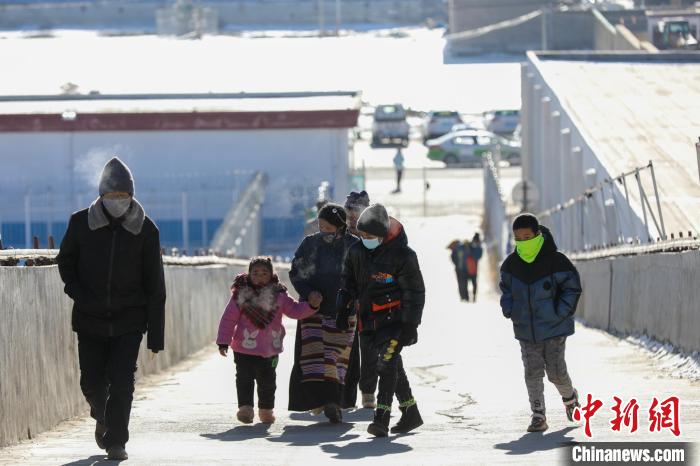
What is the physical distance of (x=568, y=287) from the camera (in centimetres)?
1113

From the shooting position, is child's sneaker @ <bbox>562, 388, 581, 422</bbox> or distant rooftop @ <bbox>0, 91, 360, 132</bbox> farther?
distant rooftop @ <bbox>0, 91, 360, 132</bbox>

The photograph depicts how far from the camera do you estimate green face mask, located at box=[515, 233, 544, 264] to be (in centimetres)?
1112

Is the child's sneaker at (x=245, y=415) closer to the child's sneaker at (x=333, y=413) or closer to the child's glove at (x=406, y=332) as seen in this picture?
the child's sneaker at (x=333, y=413)

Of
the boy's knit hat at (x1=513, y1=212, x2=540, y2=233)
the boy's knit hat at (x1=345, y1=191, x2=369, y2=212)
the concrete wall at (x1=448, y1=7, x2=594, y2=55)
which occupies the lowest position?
the boy's knit hat at (x1=513, y1=212, x2=540, y2=233)

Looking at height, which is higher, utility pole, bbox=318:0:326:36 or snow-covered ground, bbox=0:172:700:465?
utility pole, bbox=318:0:326:36

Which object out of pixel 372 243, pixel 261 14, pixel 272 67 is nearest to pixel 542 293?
pixel 372 243

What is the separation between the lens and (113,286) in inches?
399

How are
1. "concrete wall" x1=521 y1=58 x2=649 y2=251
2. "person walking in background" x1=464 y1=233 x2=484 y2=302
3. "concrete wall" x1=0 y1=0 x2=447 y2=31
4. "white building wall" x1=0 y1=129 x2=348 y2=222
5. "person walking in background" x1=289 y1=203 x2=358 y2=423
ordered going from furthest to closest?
1. "concrete wall" x1=0 y1=0 x2=447 y2=31
2. "white building wall" x1=0 y1=129 x2=348 y2=222
3. "person walking in background" x1=464 y1=233 x2=484 y2=302
4. "concrete wall" x1=521 y1=58 x2=649 y2=251
5. "person walking in background" x1=289 y1=203 x2=358 y2=423

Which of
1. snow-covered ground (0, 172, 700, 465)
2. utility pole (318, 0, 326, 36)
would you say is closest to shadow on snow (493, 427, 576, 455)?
snow-covered ground (0, 172, 700, 465)

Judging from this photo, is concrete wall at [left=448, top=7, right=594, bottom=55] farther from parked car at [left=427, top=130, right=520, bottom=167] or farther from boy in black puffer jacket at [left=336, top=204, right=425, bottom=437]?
boy in black puffer jacket at [left=336, top=204, right=425, bottom=437]

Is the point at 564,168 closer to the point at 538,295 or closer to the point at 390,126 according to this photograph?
the point at 390,126

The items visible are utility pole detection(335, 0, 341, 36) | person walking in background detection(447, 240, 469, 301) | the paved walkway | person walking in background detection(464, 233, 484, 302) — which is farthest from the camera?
utility pole detection(335, 0, 341, 36)

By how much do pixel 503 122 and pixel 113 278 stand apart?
71.1 m

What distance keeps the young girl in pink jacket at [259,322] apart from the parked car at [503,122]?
6792cm
